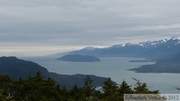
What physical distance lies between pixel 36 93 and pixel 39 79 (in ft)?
11.8

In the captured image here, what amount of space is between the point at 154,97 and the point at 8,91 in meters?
17.5

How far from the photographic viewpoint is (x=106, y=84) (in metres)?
31.5

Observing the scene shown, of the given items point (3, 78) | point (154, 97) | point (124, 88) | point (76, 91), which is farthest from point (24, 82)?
point (154, 97)

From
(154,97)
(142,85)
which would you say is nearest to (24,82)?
(142,85)

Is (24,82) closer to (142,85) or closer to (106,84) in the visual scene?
(106,84)

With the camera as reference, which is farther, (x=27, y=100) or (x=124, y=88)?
(x=124, y=88)

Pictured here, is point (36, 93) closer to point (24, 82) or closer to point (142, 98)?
point (24, 82)

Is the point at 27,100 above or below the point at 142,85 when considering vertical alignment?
below

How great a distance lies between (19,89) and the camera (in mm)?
32500

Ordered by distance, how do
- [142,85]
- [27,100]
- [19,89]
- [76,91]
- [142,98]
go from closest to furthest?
[142,98] < [142,85] < [27,100] < [19,89] < [76,91]

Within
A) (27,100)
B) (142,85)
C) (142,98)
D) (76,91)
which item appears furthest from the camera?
(76,91)

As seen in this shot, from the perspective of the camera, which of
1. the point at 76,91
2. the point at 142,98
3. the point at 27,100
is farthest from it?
the point at 76,91

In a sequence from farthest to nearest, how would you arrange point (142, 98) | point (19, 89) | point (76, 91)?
point (76, 91) → point (19, 89) → point (142, 98)

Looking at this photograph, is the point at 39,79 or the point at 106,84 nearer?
the point at 106,84
